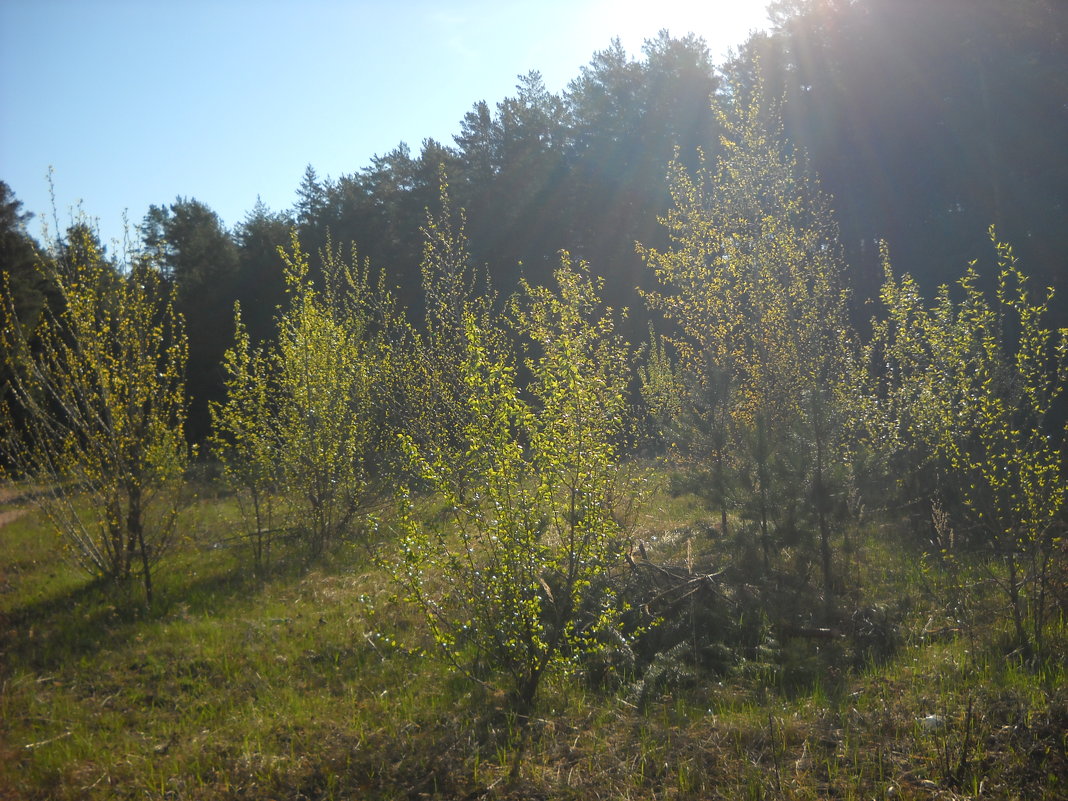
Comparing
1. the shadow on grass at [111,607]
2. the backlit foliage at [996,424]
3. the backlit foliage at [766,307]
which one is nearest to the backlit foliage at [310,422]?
the shadow on grass at [111,607]

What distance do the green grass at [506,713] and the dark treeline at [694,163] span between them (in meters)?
6.44

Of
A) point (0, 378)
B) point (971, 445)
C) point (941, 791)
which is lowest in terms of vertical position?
point (941, 791)

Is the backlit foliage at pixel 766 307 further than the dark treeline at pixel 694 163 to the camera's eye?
No

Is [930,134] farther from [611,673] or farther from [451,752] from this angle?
[451,752]

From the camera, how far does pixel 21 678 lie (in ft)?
18.5

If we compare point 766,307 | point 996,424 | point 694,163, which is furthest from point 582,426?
point 694,163

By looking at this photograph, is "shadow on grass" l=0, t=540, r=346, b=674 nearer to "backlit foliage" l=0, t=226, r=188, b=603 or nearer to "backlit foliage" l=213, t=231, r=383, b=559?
"backlit foliage" l=0, t=226, r=188, b=603

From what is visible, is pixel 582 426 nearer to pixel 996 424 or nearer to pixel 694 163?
pixel 996 424

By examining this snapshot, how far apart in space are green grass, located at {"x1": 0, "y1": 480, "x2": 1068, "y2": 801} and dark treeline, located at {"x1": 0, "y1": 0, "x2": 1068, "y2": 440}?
6435mm

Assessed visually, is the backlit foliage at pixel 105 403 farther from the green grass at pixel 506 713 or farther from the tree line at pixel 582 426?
the green grass at pixel 506 713

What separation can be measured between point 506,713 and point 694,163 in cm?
2111

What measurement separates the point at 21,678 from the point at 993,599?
7.42 meters

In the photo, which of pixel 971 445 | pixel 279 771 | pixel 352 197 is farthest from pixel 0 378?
pixel 971 445

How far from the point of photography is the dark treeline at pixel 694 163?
15758 millimetres
